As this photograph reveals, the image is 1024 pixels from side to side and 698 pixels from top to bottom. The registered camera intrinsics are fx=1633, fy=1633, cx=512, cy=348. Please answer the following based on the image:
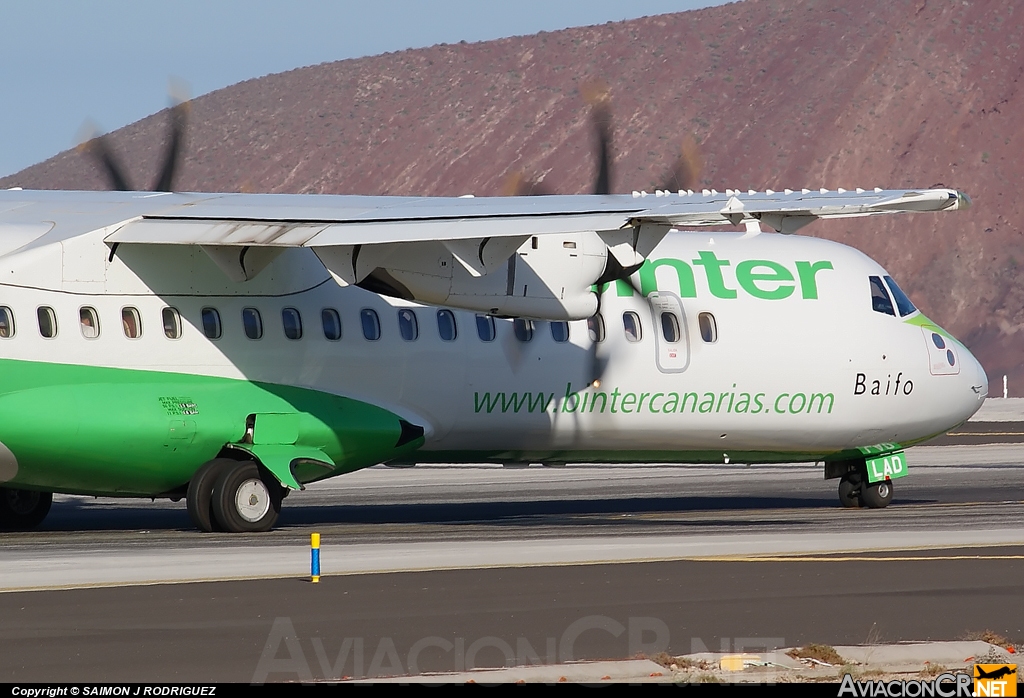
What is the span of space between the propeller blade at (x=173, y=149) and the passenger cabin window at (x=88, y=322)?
3540mm

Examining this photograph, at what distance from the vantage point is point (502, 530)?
2073 cm

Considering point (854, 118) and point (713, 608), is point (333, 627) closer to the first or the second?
point (713, 608)

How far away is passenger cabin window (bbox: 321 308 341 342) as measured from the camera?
20531 mm

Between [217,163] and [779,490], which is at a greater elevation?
[217,163]

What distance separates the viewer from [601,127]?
22203mm

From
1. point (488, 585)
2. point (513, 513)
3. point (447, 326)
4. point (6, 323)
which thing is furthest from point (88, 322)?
point (513, 513)

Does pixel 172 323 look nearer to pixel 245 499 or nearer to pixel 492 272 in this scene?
pixel 245 499

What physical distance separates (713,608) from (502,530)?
7.67 metres

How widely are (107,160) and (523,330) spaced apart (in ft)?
20.0

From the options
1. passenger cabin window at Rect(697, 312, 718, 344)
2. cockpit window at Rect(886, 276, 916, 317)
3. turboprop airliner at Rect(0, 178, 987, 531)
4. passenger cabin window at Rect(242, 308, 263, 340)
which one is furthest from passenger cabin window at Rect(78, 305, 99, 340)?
cockpit window at Rect(886, 276, 916, 317)

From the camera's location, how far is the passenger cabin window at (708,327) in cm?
2317

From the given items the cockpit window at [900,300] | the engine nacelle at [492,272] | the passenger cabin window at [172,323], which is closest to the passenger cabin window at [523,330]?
the engine nacelle at [492,272]

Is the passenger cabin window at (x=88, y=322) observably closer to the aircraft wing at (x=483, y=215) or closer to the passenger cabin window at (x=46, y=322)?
the passenger cabin window at (x=46, y=322)

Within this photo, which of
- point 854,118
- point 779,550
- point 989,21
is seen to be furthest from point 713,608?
point 989,21
